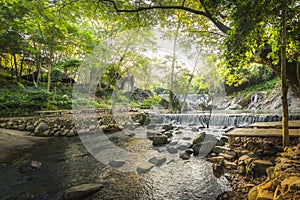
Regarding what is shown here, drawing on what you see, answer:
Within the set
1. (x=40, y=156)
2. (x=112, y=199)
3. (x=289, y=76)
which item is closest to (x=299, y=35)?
(x=289, y=76)

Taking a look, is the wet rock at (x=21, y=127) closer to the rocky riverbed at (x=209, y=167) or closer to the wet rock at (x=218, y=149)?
the rocky riverbed at (x=209, y=167)

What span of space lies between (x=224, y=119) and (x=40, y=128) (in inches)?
379

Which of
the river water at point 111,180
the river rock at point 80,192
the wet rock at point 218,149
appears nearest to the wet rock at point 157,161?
the river water at point 111,180

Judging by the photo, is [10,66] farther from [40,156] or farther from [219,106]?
[219,106]

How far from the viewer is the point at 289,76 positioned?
416cm

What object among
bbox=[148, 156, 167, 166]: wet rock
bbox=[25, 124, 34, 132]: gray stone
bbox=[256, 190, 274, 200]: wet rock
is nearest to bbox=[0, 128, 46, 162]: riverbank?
bbox=[25, 124, 34, 132]: gray stone

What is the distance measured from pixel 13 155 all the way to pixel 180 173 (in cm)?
463

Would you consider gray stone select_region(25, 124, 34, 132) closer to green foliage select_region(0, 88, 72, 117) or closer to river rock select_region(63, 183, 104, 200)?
green foliage select_region(0, 88, 72, 117)

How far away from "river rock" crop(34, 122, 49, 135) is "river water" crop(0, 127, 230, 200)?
2.62 m

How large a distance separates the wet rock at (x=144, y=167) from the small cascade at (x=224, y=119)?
21.1 feet

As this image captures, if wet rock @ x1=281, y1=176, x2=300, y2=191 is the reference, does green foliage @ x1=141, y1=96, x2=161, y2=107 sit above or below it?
above

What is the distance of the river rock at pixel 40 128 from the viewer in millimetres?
6559

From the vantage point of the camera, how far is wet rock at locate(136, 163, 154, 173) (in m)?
3.41

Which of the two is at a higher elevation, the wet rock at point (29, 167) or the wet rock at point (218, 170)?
the wet rock at point (218, 170)
